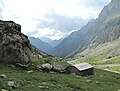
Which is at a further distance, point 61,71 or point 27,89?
point 61,71

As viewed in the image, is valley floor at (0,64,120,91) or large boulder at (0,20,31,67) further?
large boulder at (0,20,31,67)

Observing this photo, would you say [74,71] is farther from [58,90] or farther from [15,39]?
[58,90]

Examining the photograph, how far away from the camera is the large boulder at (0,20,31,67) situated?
61444 mm

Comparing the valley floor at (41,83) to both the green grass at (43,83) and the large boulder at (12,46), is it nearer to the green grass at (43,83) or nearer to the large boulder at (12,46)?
the green grass at (43,83)

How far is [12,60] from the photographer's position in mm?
61344

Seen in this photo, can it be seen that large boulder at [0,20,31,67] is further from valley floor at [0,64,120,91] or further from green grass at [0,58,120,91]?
valley floor at [0,64,120,91]

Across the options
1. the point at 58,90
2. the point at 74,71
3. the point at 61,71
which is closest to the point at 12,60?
the point at 61,71

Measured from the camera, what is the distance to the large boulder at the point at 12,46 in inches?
2419

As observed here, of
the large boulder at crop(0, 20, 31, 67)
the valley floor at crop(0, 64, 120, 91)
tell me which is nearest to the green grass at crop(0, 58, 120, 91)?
the valley floor at crop(0, 64, 120, 91)

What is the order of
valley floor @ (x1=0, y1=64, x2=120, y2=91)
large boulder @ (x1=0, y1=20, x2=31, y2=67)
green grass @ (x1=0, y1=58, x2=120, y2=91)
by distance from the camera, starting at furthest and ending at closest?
large boulder @ (x1=0, y1=20, x2=31, y2=67) < green grass @ (x1=0, y1=58, x2=120, y2=91) < valley floor @ (x1=0, y1=64, x2=120, y2=91)

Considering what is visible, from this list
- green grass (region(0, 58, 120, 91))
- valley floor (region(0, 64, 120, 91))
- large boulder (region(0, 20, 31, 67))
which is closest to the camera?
valley floor (region(0, 64, 120, 91))

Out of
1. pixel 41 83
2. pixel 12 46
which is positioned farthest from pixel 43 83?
pixel 12 46

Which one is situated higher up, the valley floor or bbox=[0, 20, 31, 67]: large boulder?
bbox=[0, 20, 31, 67]: large boulder

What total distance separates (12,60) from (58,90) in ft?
86.8
